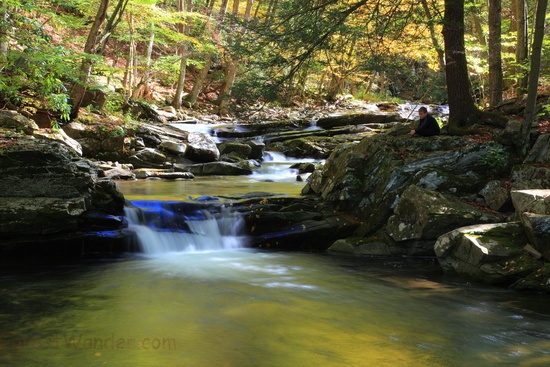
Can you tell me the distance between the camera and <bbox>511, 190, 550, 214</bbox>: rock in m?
6.06

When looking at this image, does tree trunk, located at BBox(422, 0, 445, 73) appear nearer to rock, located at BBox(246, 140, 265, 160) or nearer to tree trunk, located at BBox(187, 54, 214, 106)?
rock, located at BBox(246, 140, 265, 160)

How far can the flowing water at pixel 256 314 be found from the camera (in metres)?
3.86

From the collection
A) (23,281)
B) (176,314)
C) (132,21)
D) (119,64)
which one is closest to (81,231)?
(23,281)

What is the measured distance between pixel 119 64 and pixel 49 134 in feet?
54.6

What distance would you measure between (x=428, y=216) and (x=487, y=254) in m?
1.35

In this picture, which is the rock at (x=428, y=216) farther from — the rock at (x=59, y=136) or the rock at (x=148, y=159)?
the rock at (x=148, y=159)

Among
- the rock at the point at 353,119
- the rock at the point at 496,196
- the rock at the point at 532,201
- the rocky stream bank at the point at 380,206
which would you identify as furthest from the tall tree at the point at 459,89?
the rock at the point at 353,119

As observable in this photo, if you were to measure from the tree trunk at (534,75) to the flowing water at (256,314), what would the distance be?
11.3 feet

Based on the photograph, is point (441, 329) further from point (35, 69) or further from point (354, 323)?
point (35, 69)

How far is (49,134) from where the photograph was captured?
495 inches

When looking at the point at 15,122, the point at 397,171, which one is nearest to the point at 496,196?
the point at 397,171

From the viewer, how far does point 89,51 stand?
45.6ft

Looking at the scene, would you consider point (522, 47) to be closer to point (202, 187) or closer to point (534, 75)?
point (534, 75)

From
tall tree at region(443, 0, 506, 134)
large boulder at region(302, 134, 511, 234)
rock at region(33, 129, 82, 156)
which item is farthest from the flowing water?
rock at region(33, 129, 82, 156)
